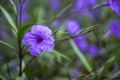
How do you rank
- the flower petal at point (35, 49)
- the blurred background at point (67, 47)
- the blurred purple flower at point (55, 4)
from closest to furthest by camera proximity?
the flower petal at point (35, 49) < the blurred background at point (67, 47) < the blurred purple flower at point (55, 4)

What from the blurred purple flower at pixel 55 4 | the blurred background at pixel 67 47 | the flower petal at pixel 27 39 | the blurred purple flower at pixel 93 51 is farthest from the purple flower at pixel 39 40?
the blurred purple flower at pixel 55 4

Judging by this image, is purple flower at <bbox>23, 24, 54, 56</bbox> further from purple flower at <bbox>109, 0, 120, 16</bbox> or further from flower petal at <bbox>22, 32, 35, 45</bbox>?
purple flower at <bbox>109, 0, 120, 16</bbox>

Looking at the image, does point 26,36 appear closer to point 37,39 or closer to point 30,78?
point 37,39

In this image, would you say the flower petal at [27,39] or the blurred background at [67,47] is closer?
the flower petal at [27,39]

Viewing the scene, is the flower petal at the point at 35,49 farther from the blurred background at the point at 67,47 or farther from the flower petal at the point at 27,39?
the blurred background at the point at 67,47

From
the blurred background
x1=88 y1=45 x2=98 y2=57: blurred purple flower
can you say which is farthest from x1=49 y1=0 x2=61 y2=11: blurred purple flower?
x1=88 y1=45 x2=98 y2=57: blurred purple flower

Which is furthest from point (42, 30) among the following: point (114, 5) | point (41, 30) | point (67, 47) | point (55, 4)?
point (55, 4)
